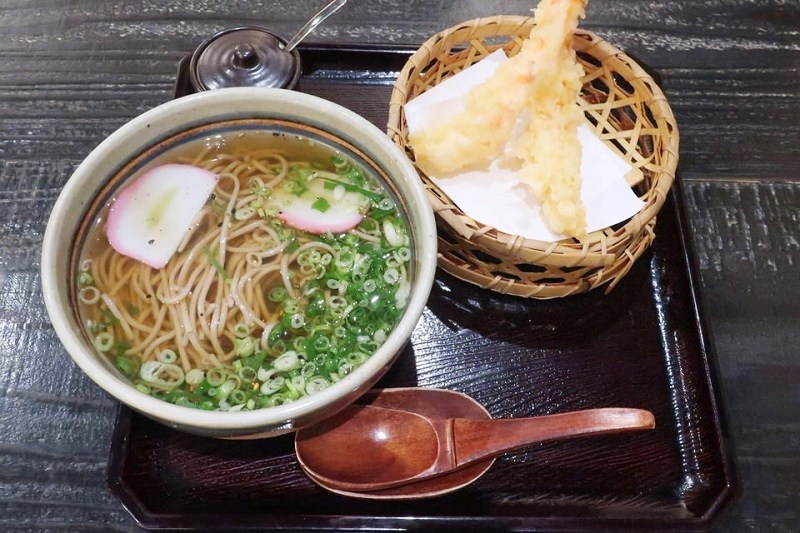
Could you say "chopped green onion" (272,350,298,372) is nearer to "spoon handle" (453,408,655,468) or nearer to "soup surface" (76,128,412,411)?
"soup surface" (76,128,412,411)

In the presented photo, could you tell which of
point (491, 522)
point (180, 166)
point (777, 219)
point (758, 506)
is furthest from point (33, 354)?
point (777, 219)

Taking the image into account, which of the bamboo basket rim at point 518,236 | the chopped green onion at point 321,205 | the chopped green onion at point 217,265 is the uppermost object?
the bamboo basket rim at point 518,236

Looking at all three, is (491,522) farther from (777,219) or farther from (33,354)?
(777,219)

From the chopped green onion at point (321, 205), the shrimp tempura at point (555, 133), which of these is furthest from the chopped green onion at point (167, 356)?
the shrimp tempura at point (555, 133)

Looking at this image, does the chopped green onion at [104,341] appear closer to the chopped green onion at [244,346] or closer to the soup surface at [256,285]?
the soup surface at [256,285]

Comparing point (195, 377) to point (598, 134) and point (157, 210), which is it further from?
point (598, 134)

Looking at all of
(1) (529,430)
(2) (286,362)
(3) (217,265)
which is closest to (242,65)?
(3) (217,265)
